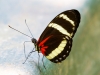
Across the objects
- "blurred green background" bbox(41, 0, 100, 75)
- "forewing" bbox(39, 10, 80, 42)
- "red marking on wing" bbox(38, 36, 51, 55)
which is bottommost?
"blurred green background" bbox(41, 0, 100, 75)

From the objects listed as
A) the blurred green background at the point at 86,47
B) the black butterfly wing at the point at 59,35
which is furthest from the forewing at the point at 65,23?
the blurred green background at the point at 86,47

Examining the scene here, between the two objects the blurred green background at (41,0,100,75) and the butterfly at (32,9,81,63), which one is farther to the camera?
the blurred green background at (41,0,100,75)

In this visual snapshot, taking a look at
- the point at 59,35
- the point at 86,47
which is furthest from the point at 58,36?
the point at 86,47

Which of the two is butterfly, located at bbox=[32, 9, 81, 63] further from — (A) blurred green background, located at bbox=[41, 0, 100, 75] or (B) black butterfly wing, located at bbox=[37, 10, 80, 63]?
(A) blurred green background, located at bbox=[41, 0, 100, 75]

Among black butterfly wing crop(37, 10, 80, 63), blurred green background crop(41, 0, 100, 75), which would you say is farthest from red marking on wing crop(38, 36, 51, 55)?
blurred green background crop(41, 0, 100, 75)

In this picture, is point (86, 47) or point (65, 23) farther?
point (86, 47)

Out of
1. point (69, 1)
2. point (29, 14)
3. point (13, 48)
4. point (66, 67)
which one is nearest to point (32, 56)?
point (13, 48)

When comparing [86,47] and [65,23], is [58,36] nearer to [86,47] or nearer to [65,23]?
[65,23]

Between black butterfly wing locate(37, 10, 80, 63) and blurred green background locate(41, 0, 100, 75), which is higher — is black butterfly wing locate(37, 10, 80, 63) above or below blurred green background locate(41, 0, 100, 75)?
above
